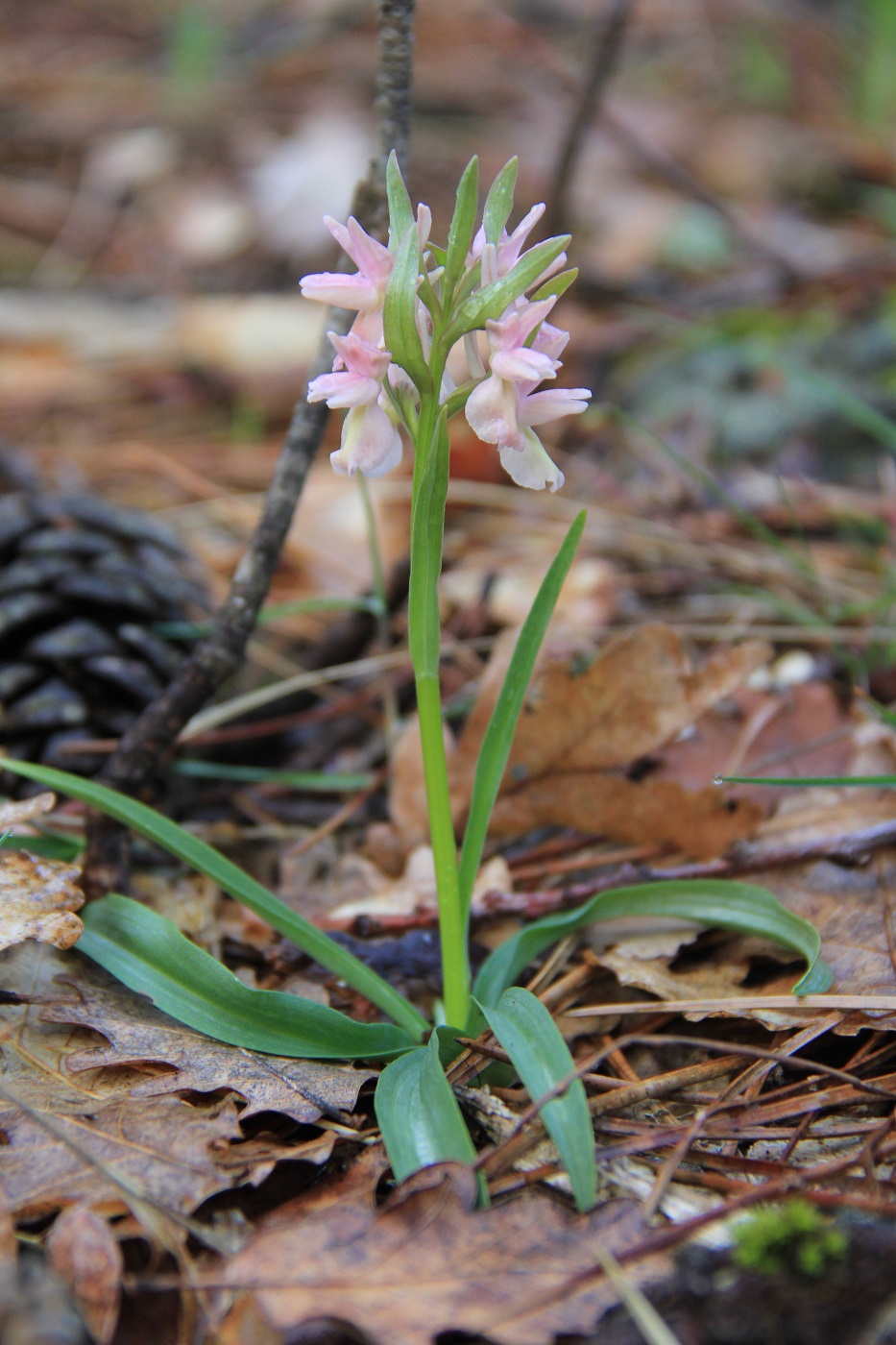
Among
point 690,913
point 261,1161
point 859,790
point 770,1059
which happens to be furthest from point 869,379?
point 261,1161

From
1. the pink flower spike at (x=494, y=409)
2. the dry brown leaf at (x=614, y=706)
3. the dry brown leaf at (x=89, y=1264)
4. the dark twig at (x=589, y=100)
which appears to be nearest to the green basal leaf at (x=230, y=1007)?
the dry brown leaf at (x=89, y=1264)

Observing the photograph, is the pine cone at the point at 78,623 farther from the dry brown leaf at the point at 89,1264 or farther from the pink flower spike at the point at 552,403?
the pink flower spike at the point at 552,403

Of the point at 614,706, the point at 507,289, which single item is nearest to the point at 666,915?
the point at 614,706

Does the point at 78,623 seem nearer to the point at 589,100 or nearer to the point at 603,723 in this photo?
the point at 603,723

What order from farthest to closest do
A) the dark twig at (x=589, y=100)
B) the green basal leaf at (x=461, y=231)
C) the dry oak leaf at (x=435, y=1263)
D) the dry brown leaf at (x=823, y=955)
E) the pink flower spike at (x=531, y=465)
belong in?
the dark twig at (x=589, y=100) < the dry brown leaf at (x=823, y=955) < the pink flower spike at (x=531, y=465) < the green basal leaf at (x=461, y=231) < the dry oak leaf at (x=435, y=1263)

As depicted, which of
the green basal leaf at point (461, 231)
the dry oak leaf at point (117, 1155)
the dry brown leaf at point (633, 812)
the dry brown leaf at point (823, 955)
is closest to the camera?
the dry oak leaf at point (117, 1155)

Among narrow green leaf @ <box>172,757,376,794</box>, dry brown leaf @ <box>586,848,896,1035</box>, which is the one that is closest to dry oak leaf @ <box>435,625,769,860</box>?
dry brown leaf @ <box>586,848,896,1035</box>

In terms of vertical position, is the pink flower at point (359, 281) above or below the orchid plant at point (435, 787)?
above
